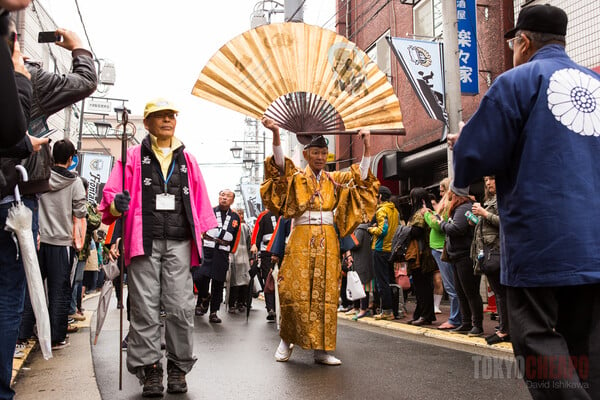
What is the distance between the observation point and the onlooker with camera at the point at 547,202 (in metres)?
2.38

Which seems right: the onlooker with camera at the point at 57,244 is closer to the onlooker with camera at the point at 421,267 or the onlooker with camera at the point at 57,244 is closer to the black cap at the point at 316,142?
the black cap at the point at 316,142

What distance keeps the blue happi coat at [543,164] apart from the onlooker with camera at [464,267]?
177 inches

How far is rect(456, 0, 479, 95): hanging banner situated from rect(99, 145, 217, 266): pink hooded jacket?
23.2 feet

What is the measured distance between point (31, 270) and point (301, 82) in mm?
3374

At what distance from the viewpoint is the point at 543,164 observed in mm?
2479

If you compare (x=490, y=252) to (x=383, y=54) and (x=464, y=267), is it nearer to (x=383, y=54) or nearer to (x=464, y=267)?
(x=464, y=267)

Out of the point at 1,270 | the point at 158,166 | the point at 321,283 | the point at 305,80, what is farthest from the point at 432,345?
the point at 1,270

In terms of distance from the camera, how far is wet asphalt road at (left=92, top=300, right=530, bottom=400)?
4.35 m

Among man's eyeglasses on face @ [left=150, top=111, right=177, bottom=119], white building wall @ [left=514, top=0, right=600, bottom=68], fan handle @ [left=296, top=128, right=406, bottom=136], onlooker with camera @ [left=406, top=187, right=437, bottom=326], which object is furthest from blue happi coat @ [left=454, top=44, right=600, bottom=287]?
white building wall @ [left=514, top=0, right=600, bottom=68]

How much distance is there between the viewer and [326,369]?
532 centimetres

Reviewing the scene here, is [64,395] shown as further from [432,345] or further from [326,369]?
[432,345]

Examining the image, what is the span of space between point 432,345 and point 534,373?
4.40m

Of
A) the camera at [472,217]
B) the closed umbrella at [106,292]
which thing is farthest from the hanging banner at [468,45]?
the closed umbrella at [106,292]

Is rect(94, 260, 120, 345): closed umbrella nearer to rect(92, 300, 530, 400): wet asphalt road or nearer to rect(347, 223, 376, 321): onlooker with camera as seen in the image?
rect(92, 300, 530, 400): wet asphalt road
